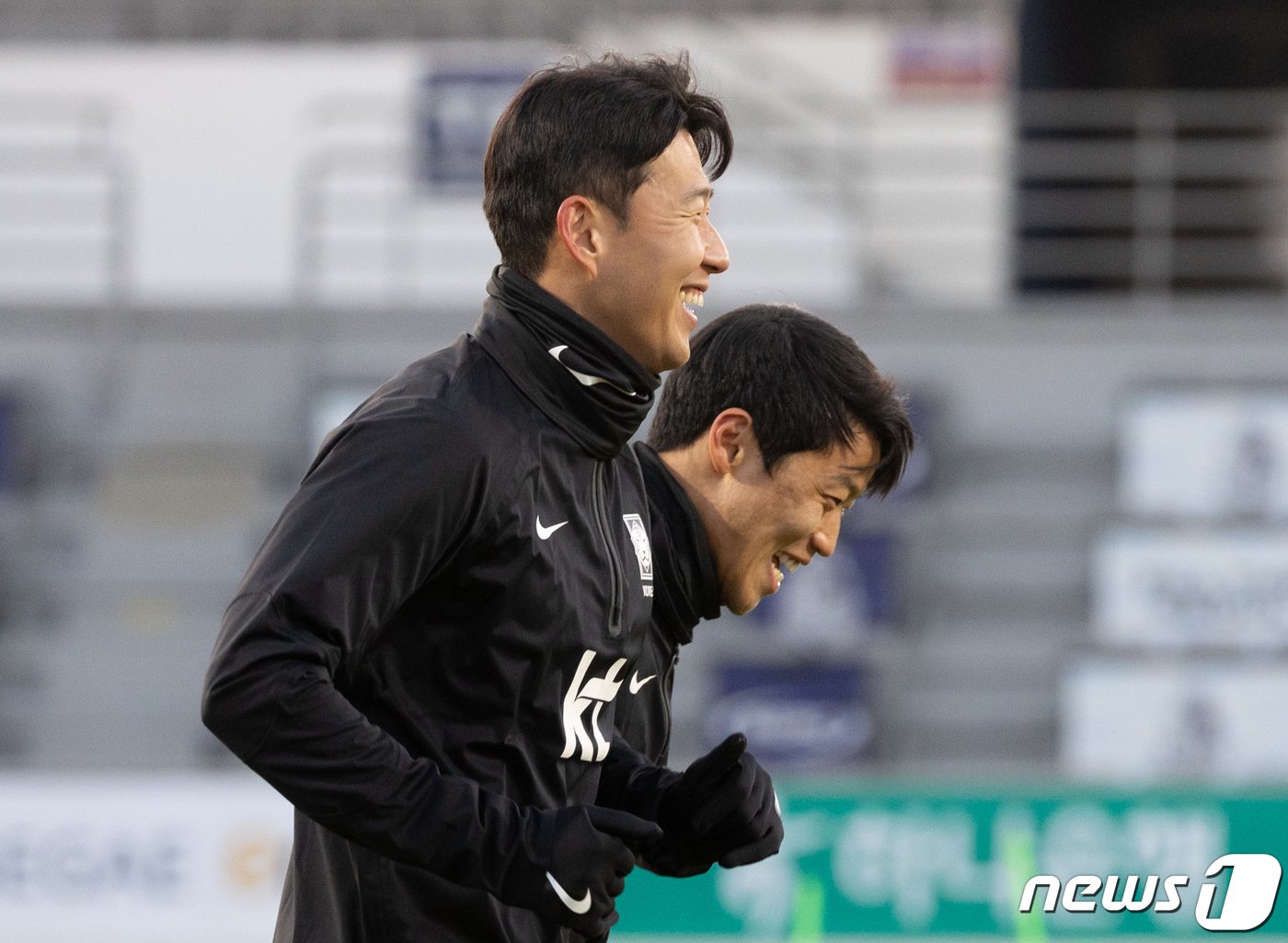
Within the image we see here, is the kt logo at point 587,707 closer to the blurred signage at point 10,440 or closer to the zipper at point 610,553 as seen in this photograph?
the zipper at point 610,553

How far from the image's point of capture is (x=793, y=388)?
2209 mm

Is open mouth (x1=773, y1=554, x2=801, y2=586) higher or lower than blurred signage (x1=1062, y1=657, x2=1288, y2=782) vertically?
higher

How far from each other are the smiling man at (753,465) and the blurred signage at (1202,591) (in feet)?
22.7

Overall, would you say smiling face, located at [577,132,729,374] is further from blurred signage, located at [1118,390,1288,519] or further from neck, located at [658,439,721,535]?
blurred signage, located at [1118,390,1288,519]

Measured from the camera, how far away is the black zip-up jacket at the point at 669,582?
2.23 m

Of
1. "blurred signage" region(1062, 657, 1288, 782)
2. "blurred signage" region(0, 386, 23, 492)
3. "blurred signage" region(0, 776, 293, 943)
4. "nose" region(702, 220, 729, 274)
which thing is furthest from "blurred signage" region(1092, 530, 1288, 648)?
"nose" region(702, 220, 729, 274)

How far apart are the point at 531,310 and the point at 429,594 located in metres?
0.28

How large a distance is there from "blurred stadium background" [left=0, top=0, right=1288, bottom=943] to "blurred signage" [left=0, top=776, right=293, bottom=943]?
1 cm

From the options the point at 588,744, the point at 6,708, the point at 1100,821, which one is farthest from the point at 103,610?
the point at 588,744

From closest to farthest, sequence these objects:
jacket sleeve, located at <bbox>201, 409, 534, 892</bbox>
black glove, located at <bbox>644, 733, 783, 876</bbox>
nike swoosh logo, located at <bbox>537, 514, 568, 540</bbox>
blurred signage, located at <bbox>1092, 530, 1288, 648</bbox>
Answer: jacket sleeve, located at <bbox>201, 409, 534, 892</bbox> < nike swoosh logo, located at <bbox>537, 514, 568, 540</bbox> < black glove, located at <bbox>644, 733, 783, 876</bbox> < blurred signage, located at <bbox>1092, 530, 1288, 648</bbox>

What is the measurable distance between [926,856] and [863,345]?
3.75 m

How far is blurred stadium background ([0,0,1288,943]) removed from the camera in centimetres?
706

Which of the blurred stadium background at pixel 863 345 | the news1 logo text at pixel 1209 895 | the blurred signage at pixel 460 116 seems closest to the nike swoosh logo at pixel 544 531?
the news1 logo text at pixel 1209 895

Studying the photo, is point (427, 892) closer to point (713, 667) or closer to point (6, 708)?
point (713, 667)
